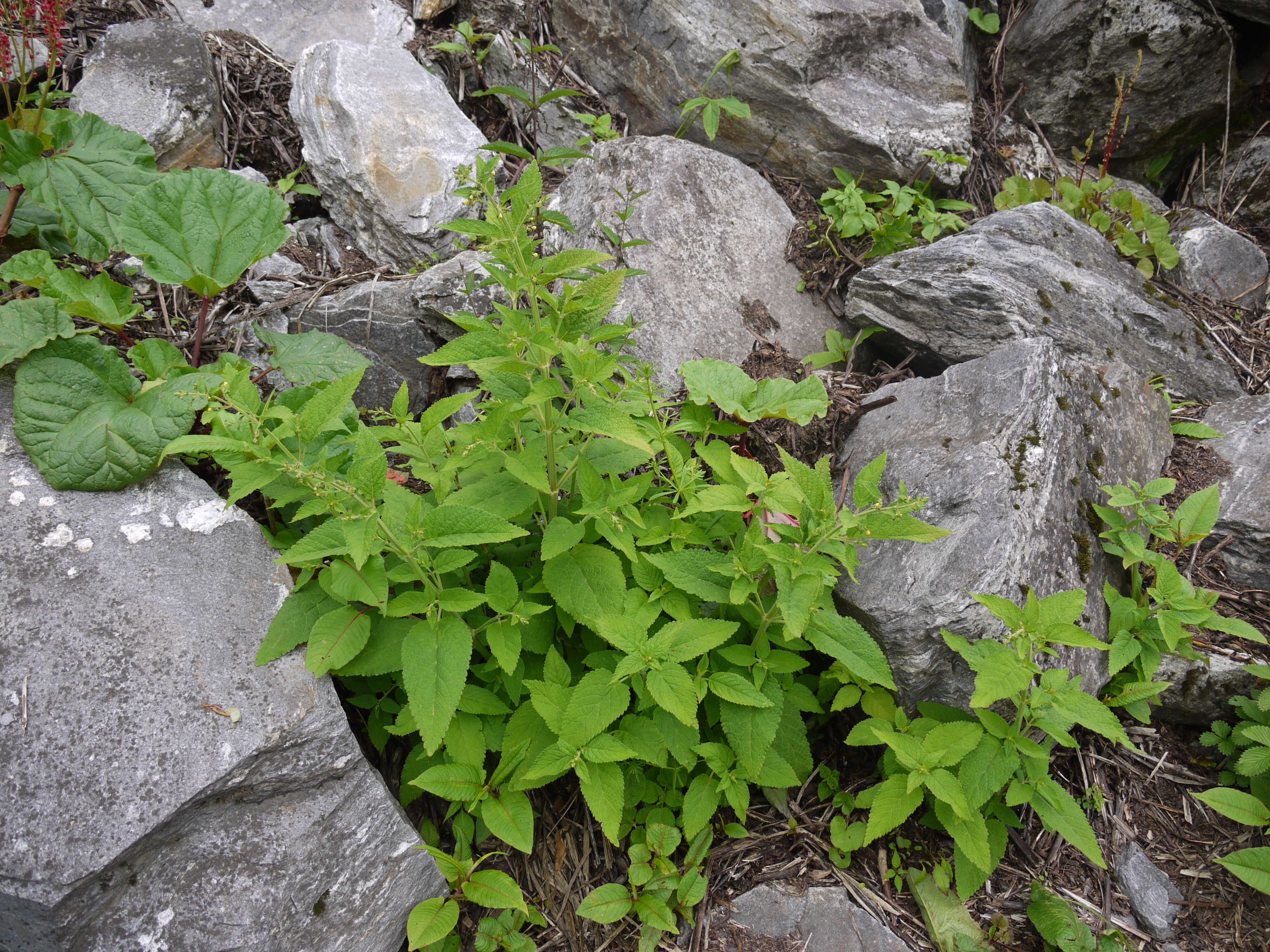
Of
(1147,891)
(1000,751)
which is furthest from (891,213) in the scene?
(1147,891)

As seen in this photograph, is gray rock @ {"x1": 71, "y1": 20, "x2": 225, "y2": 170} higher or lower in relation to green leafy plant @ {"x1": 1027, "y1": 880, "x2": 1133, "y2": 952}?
higher

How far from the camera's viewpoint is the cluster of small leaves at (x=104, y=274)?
233cm

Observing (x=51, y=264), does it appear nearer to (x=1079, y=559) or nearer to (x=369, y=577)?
(x=369, y=577)

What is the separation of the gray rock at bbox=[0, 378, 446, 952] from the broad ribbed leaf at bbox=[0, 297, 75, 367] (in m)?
0.30

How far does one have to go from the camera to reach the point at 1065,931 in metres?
2.16

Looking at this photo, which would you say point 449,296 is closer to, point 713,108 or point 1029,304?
point 713,108

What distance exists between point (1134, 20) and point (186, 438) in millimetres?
6012

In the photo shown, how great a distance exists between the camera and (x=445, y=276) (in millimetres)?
3482

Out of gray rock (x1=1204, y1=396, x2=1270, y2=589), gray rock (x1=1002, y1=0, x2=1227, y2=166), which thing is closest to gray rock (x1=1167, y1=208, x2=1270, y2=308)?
gray rock (x1=1002, y1=0, x2=1227, y2=166)

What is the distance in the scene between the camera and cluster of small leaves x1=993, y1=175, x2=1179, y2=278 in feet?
14.0

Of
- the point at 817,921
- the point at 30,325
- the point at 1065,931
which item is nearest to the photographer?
the point at 1065,931

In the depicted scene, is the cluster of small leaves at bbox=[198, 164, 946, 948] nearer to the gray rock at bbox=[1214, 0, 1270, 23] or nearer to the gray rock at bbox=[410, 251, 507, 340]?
the gray rock at bbox=[410, 251, 507, 340]

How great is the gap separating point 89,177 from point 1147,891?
4.56m

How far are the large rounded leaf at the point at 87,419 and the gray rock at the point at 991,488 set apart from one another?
236 cm
